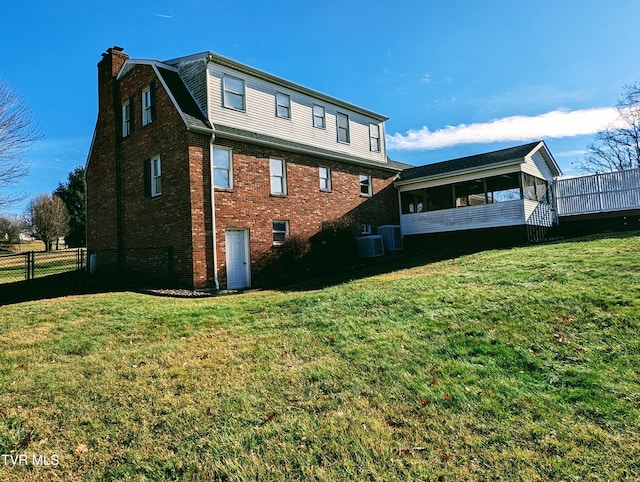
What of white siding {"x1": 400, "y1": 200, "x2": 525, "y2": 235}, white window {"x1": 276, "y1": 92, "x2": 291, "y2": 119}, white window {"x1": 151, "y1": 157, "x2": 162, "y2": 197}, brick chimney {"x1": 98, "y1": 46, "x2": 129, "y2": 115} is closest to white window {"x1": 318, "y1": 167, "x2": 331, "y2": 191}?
white window {"x1": 276, "y1": 92, "x2": 291, "y2": 119}

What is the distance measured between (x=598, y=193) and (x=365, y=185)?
10532mm

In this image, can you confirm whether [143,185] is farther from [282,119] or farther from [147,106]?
[282,119]

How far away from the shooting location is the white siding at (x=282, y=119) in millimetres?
13781

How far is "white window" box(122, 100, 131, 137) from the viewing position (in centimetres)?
1562

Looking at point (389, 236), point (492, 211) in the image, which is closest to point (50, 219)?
point (389, 236)

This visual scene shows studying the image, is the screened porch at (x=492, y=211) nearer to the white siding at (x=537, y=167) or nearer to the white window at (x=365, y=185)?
the white siding at (x=537, y=167)

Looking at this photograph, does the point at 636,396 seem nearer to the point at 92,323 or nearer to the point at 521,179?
the point at 92,323

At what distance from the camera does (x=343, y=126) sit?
61.4 ft

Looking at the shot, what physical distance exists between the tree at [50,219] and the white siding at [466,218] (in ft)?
113

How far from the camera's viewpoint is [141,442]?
3.88 m

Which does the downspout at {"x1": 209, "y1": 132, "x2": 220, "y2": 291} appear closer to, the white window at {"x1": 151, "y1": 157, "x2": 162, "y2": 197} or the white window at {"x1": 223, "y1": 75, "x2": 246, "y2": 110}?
the white window at {"x1": 223, "y1": 75, "x2": 246, "y2": 110}

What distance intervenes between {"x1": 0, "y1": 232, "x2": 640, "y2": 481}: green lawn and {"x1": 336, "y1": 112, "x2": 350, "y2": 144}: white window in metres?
11.9

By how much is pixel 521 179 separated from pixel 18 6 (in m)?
17.8

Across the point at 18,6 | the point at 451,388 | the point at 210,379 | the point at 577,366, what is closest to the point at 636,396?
the point at 577,366
